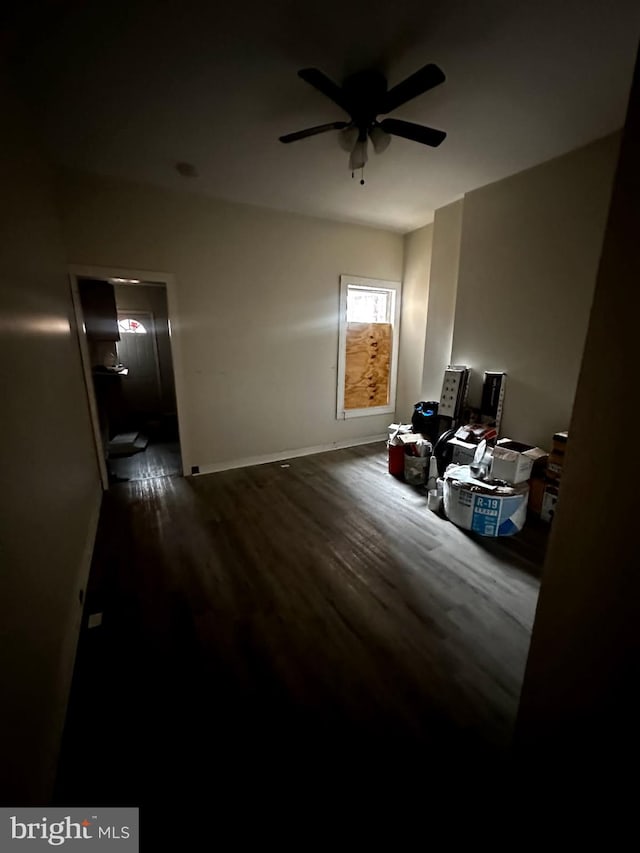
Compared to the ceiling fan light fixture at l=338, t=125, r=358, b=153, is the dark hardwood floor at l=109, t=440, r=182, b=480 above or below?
below

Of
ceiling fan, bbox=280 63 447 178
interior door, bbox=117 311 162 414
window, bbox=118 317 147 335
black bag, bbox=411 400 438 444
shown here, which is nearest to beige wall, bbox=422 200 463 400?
black bag, bbox=411 400 438 444

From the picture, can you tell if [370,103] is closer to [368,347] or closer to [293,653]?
[368,347]

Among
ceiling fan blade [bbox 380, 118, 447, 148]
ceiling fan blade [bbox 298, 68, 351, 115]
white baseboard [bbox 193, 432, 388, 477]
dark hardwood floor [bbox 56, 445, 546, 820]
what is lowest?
dark hardwood floor [bbox 56, 445, 546, 820]

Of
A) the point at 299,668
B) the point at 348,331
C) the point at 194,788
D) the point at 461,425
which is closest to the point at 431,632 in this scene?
the point at 299,668

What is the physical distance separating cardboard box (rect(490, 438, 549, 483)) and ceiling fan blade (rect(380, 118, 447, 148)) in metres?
2.26

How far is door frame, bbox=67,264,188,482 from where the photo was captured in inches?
121

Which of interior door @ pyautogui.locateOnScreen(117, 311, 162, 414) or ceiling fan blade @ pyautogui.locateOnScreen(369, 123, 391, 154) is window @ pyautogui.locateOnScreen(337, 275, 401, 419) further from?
interior door @ pyautogui.locateOnScreen(117, 311, 162, 414)

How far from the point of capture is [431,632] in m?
1.78

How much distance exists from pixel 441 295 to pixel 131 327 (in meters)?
5.37

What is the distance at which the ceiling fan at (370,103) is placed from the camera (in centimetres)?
169

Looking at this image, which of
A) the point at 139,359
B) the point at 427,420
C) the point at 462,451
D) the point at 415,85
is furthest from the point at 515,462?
the point at 139,359

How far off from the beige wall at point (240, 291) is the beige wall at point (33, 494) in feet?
2.51

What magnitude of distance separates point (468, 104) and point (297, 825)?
3.60 metres

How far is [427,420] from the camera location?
376 centimetres
